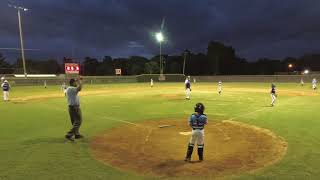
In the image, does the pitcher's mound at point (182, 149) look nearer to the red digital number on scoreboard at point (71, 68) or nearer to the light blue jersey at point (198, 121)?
the light blue jersey at point (198, 121)

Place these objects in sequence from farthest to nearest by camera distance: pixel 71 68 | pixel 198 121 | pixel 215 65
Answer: pixel 215 65, pixel 71 68, pixel 198 121

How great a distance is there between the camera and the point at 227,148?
11914 mm

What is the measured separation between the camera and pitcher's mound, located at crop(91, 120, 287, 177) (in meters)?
9.55

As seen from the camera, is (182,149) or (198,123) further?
(182,149)

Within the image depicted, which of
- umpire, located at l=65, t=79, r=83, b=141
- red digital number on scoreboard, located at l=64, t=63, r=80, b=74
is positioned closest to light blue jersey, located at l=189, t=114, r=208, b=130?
umpire, located at l=65, t=79, r=83, b=141

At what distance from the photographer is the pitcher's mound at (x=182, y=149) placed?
955 cm

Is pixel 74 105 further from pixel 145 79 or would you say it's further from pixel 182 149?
pixel 145 79

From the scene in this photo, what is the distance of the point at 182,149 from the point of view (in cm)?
1180

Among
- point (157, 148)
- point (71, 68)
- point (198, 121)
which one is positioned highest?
point (71, 68)

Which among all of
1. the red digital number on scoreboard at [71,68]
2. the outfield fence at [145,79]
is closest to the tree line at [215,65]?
the outfield fence at [145,79]

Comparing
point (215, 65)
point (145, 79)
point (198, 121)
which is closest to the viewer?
point (198, 121)

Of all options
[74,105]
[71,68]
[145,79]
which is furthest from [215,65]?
[74,105]

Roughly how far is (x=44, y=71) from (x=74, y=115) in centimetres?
12032

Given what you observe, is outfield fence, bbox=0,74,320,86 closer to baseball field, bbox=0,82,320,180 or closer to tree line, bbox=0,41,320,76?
tree line, bbox=0,41,320,76
